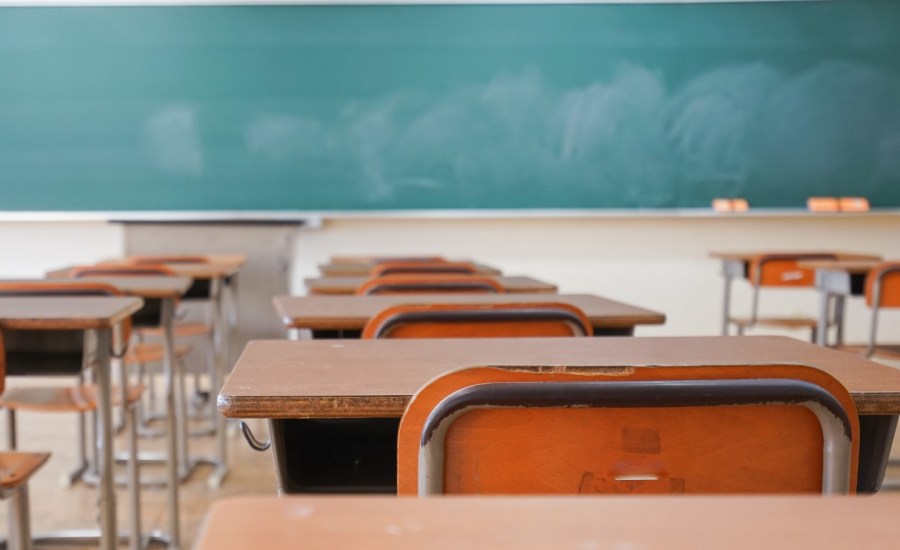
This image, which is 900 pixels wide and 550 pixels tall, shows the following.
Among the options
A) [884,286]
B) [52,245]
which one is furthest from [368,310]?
[52,245]

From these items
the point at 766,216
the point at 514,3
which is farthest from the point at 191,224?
the point at 766,216

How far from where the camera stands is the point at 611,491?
2.78 ft

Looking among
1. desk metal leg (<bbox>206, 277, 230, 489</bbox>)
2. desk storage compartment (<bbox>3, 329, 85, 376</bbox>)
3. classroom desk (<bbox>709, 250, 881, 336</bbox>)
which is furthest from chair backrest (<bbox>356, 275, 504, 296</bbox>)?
classroom desk (<bbox>709, 250, 881, 336</bbox>)

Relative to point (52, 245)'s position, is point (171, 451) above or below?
below

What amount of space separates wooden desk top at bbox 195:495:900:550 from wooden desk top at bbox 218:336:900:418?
0.89ft

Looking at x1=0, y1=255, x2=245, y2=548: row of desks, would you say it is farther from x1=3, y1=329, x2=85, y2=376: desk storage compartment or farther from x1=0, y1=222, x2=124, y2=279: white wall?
x1=0, y1=222, x2=124, y2=279: white wall

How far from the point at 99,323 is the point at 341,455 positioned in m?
0.70

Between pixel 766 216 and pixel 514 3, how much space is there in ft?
7.08

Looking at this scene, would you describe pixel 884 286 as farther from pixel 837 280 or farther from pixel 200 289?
pixel 200 289

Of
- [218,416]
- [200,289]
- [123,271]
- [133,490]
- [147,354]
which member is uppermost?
[123,271]

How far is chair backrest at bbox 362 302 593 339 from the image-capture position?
1583mm

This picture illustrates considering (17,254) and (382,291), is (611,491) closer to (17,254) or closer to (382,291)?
(382,291)

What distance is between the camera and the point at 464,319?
1601 millimetres

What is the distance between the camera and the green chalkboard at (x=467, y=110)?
5285 millimetres
